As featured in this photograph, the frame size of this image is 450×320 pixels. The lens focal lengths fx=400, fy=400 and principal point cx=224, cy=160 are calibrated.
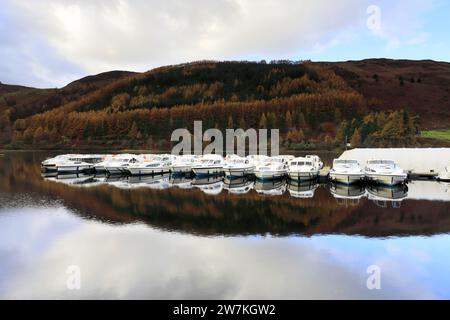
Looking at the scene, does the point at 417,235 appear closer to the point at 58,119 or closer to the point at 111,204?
the point at 111,204

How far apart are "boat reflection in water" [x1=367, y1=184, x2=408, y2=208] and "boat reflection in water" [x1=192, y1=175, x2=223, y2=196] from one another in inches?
515

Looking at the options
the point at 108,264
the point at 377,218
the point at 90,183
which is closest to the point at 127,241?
the point at 108,264

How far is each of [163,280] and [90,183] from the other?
30431 millimetres

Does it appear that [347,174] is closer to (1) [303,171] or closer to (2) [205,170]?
(1) [303,171]

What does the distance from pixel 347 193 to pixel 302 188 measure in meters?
4.58

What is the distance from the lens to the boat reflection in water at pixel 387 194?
29562mm

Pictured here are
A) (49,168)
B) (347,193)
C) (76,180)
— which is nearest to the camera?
(347,193)

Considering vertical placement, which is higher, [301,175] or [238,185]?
[301,175]

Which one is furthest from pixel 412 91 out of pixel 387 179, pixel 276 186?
pixel 276 186

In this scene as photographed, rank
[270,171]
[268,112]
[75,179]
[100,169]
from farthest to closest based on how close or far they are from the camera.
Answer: [268,112] → [100,169] → [75,179] → [270,171]

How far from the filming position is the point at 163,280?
14992mm

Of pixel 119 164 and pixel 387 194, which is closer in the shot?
pixel 387 194

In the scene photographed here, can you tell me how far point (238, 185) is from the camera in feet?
131

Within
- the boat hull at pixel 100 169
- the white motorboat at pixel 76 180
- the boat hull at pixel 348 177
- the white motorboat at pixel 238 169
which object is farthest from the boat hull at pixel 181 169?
the boat hull at pixel 348 177
